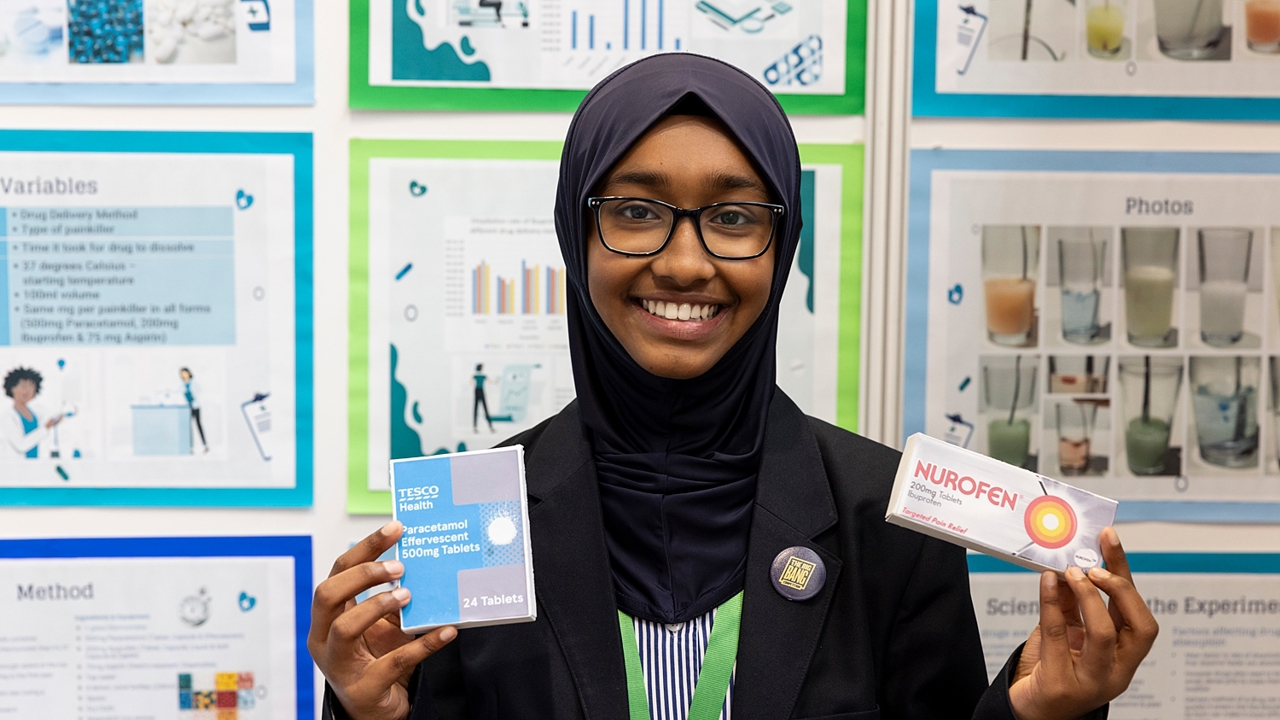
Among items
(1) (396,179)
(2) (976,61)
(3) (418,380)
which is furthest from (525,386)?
(2) (976,61)

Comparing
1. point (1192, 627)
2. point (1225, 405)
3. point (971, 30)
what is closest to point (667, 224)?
point (971, 30)

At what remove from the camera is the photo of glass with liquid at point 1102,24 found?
1.46 m

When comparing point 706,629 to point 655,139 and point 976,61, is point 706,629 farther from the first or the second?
point 976,61

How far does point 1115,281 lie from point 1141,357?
133 millimetres

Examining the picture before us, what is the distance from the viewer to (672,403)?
1.02 m

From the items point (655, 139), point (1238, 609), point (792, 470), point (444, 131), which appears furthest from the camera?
point (1238, 609)

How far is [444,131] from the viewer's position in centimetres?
145

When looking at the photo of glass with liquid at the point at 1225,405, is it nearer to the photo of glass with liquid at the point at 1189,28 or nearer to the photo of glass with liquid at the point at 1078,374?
the photo of glass with liquid at the point at 1078,374

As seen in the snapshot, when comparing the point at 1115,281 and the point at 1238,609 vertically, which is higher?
the point at 1115,281

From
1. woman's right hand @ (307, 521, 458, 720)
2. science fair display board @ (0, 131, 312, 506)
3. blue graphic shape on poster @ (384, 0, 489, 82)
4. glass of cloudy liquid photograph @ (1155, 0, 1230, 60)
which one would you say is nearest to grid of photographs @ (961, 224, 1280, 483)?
glass of cloudy liquid photograph @ (1155, 0, 1230, 60)

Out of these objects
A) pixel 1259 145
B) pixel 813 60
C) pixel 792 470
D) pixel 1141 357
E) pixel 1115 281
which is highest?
pixel 813 60

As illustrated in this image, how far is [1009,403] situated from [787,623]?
0.72m

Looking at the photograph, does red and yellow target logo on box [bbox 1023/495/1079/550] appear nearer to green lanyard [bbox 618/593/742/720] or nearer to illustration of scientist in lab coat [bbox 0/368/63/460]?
green lanyard [bbox 618/593/742/720]

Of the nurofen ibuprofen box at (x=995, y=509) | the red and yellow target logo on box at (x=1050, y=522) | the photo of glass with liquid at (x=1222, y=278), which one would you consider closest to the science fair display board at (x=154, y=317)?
the nurofen ibuprofen box at (x=995, y=509)
